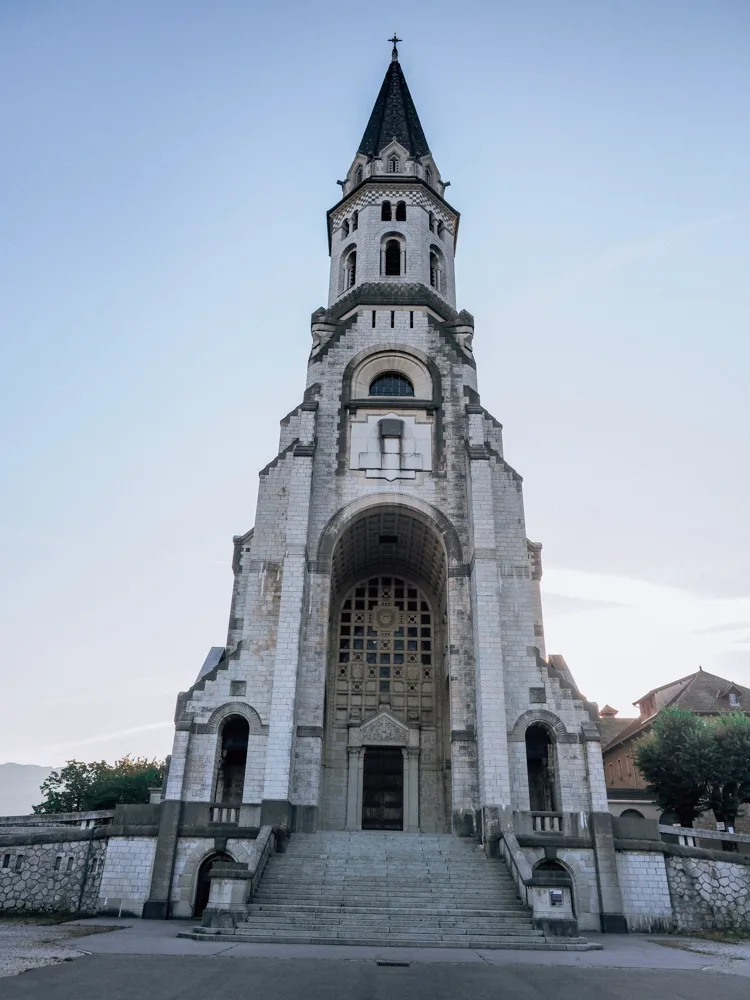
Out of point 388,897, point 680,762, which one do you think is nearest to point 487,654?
point 388,897

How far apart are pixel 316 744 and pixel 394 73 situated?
40244 millimetres

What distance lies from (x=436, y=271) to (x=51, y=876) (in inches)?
1085

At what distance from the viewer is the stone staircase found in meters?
13.1

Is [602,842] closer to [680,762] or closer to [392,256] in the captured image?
[680,762]

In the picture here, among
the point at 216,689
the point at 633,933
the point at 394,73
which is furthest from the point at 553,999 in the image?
the point at 394,73

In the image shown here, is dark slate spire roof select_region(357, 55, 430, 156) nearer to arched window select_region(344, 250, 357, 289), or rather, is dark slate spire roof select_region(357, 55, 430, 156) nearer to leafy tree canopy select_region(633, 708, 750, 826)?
arched window select_region(344, 250, 357, 289)

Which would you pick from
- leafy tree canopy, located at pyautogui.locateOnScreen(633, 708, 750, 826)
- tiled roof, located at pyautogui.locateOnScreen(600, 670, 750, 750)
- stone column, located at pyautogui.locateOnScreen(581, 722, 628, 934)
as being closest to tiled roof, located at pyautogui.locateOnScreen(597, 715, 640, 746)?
tiled roof, located at pyautogui.locateOnScreen(600, 670, 750, 750)

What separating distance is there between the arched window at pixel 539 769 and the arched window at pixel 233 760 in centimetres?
919

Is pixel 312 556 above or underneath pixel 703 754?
above

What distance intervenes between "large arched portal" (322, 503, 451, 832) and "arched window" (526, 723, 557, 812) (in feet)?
9.31

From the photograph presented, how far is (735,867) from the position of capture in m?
18.5

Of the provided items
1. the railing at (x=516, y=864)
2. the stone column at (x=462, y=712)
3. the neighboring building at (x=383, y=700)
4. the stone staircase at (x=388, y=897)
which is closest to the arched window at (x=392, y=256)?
the neighboring building at (x=383, y=700)

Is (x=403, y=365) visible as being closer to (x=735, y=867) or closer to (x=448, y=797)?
(x=448, y=797)

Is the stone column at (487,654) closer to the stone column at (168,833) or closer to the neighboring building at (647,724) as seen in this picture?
the stone column at (168,833)
